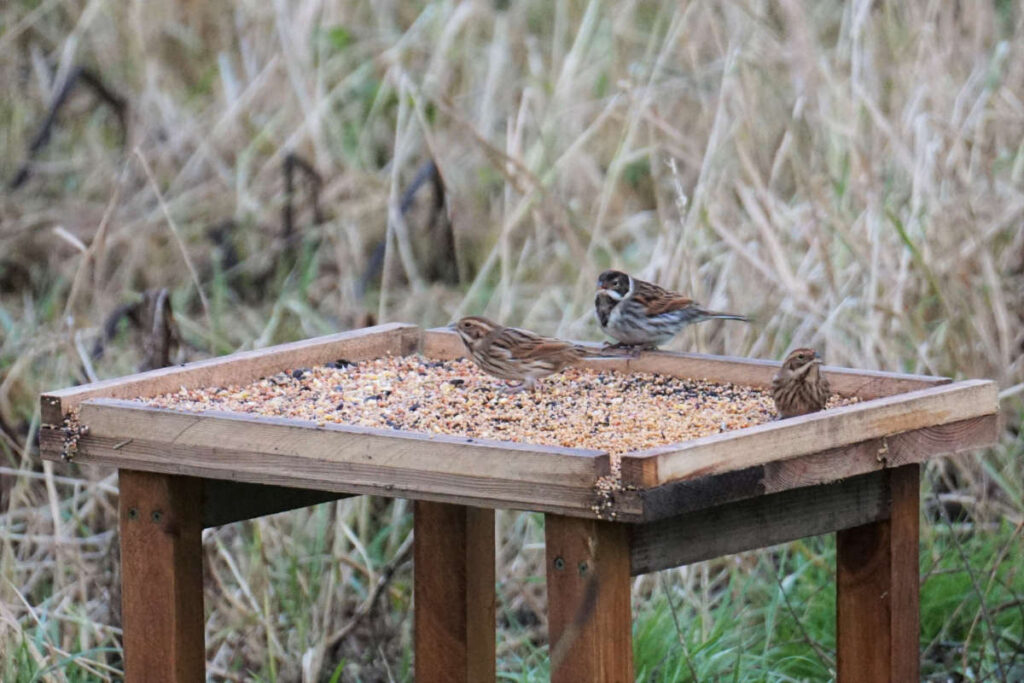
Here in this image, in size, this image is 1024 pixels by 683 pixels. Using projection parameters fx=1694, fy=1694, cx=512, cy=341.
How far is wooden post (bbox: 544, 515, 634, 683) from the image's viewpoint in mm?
2832

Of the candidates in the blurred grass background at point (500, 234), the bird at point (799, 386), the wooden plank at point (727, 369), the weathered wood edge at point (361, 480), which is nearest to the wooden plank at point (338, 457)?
the weathered wood edge at point (361, 480)

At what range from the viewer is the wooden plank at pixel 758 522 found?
292 cm

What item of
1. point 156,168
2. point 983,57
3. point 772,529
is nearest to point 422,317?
point 156,168

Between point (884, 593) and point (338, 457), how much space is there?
1151 millimetres

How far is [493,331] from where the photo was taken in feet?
12.8

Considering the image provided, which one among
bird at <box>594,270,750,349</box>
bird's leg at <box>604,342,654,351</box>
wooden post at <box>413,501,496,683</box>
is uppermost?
Answer: bird at <box>594,270,750,349</box>

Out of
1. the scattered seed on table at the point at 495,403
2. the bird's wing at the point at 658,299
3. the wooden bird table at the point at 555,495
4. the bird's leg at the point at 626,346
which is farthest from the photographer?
the bird's wing at the point at 658,299

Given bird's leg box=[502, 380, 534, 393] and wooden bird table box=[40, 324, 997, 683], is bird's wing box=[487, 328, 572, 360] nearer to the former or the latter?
bird's leg box=[502, 380, 534, 393]

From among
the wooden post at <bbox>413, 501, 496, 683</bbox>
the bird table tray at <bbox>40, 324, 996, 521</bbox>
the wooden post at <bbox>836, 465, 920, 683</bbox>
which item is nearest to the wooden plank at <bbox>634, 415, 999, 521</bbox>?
the bird table tray at <bbox>40, 324, 996, 521</bbox>

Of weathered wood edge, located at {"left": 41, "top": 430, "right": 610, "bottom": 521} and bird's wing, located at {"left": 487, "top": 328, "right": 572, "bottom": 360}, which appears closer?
weathered wood edge, located at {"left": 41, "top": 430, "right": 610, "bottom": 521}

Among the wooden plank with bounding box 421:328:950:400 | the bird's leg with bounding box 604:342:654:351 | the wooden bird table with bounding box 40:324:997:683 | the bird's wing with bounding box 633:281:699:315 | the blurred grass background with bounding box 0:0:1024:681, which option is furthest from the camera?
the blurred grass background with bounding box 0:0:1024:681

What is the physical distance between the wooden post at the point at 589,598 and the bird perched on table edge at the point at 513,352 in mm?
957

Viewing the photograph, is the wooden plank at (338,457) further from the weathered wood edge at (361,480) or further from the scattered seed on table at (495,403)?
the scattered seed on table at (495,403)

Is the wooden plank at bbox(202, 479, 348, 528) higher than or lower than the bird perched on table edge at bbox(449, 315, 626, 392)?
lower
